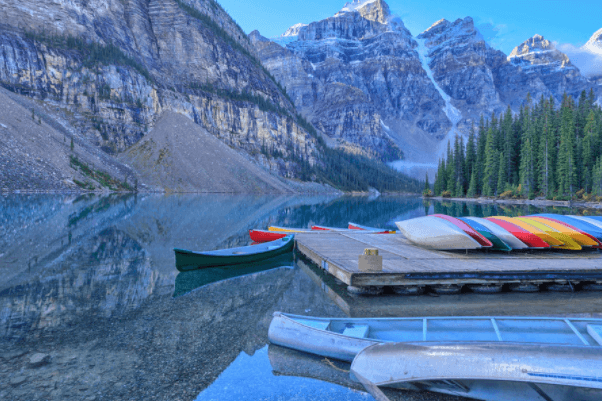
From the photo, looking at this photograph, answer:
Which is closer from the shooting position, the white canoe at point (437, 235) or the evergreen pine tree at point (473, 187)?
the white canoe at point (437, 235)

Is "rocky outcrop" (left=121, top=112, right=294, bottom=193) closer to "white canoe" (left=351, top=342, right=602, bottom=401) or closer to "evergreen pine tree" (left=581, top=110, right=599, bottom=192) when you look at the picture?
"evergreen pine tree" (left=581, top=110, right=599, bottom=192)

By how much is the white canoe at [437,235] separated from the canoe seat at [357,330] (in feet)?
25.2

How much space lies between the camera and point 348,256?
1245 centimetres

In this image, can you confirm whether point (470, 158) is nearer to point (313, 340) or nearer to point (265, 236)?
point (265, 236)

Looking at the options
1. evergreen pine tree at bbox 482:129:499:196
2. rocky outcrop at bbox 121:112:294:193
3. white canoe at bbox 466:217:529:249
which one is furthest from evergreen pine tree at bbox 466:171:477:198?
white canoe at bbox 466:217:529:249

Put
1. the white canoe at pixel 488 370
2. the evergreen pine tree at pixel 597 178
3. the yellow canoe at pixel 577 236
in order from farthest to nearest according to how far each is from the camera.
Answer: the evergreen pine tree at pixel 597 178, the yellow canoe at pixel 577 236, the white canoe at pixel 488 370

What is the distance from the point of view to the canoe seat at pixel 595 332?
5426 mm

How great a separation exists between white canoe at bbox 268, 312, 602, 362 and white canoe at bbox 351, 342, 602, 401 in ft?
2.91

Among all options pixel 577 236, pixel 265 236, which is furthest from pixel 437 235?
pixel 265 236

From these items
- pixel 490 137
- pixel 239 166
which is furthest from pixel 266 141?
pixel 490 137

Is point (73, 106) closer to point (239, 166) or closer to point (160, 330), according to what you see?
point (239, 166)

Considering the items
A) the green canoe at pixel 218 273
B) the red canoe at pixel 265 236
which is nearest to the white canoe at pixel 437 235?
the green canoe at pixel 218 273

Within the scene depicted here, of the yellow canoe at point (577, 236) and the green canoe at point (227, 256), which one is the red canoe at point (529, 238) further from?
the green canoe at point (227, 256)

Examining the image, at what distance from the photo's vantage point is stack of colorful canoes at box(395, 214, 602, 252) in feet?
42.0
